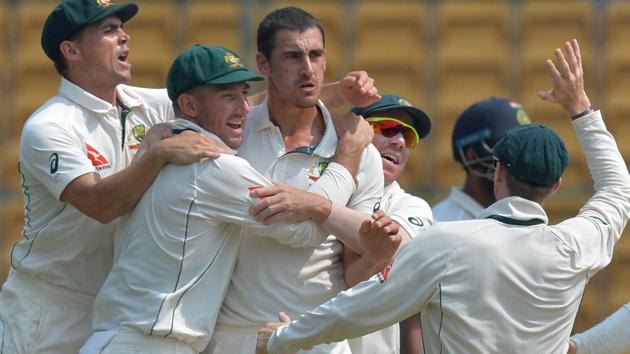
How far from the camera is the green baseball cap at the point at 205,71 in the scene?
4820 mm

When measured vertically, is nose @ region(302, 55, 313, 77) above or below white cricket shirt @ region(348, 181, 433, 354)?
above

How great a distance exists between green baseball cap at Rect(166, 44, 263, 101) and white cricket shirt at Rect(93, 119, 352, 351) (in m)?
0.28

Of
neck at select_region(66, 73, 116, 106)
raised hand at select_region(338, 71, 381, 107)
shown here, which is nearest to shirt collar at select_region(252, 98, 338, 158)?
raised hand at select_region(338, 71, 381, 107)

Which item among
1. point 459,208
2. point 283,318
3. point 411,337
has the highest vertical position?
point 283,318

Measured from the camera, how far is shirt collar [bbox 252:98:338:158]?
16.6 feet

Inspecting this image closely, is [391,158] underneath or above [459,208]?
above

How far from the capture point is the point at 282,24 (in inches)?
201

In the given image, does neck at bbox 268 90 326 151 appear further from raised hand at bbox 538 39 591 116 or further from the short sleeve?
raised hand at bbox 538 39 591 116

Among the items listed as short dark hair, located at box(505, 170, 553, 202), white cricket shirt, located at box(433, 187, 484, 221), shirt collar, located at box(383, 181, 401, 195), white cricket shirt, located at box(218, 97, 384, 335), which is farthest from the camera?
white cricket shirt, located at box(433, 187, 484, 221)

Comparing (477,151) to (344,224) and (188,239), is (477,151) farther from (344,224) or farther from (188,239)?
(188,239)

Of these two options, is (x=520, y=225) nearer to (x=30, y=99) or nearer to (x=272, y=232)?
(x=272, y=232)

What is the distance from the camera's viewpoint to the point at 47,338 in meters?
5.20

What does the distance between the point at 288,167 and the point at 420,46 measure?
515cm

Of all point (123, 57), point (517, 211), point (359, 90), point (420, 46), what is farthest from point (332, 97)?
point (420, 46)
